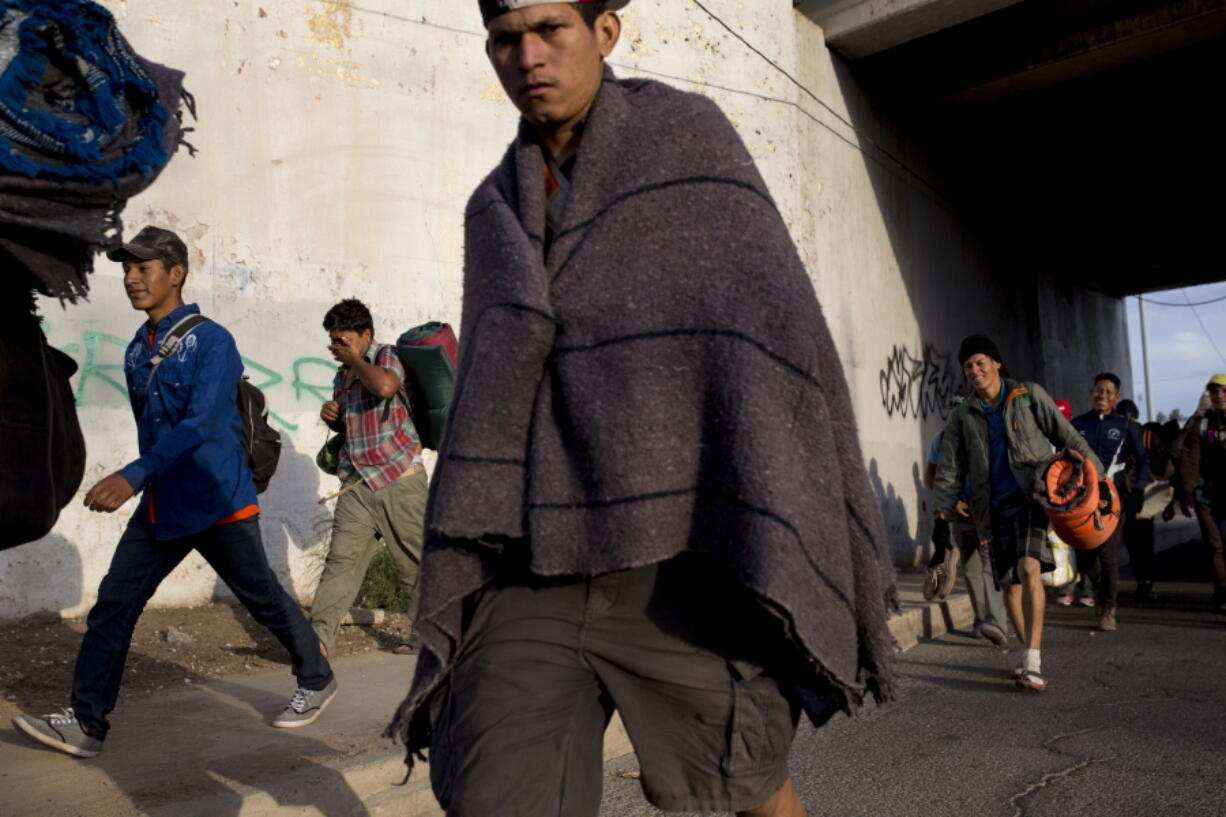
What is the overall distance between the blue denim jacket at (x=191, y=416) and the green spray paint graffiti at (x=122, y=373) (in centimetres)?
210

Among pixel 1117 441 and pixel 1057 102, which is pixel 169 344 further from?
pixel 1057 102

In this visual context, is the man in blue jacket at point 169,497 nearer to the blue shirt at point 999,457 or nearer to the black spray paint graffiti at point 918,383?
the blue shirt at point 999,457

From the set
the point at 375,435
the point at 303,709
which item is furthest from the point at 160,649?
the point at 303,709

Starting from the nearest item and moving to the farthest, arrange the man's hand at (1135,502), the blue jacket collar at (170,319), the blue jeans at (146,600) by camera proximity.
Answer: the blue jeans at (146,600), the blue jacket collar at (170,319), the man's hand at (1135,502)

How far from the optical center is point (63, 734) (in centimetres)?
402

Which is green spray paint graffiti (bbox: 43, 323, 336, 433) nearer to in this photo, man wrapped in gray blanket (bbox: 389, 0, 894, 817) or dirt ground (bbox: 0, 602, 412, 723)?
dirt ground (bbox: 0, 602, 412, 723)

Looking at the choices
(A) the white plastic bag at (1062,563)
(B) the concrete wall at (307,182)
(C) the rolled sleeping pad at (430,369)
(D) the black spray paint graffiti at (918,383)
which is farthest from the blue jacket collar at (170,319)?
(D) the black spray paint graffiti at (918,383)

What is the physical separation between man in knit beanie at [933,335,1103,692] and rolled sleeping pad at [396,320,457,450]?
3089 mm

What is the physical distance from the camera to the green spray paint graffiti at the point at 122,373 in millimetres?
6551

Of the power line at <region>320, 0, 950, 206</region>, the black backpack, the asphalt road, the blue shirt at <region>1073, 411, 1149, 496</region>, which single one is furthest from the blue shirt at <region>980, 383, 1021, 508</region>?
the power line at <region>320, 0, 950, 206</region>

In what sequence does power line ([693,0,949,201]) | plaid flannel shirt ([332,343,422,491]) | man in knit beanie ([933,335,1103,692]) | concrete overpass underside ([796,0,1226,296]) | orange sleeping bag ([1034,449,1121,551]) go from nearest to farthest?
plaid flannel shirt ([332,343,422,491]) < orange sleeping bag ([1034,449,1121,551]) < man in knit beanie ([933,335,1103,692]) < power line ([693,0,949,201]) < concrete overpass underside ([796,0,1226,296])

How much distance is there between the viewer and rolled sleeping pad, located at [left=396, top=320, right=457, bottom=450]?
18.1ft

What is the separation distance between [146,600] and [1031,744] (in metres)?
3.74

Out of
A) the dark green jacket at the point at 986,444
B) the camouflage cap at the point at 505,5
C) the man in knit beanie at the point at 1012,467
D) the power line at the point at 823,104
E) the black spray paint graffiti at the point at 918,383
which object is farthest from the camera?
the black spray paint graffiti at the point at 918,383
